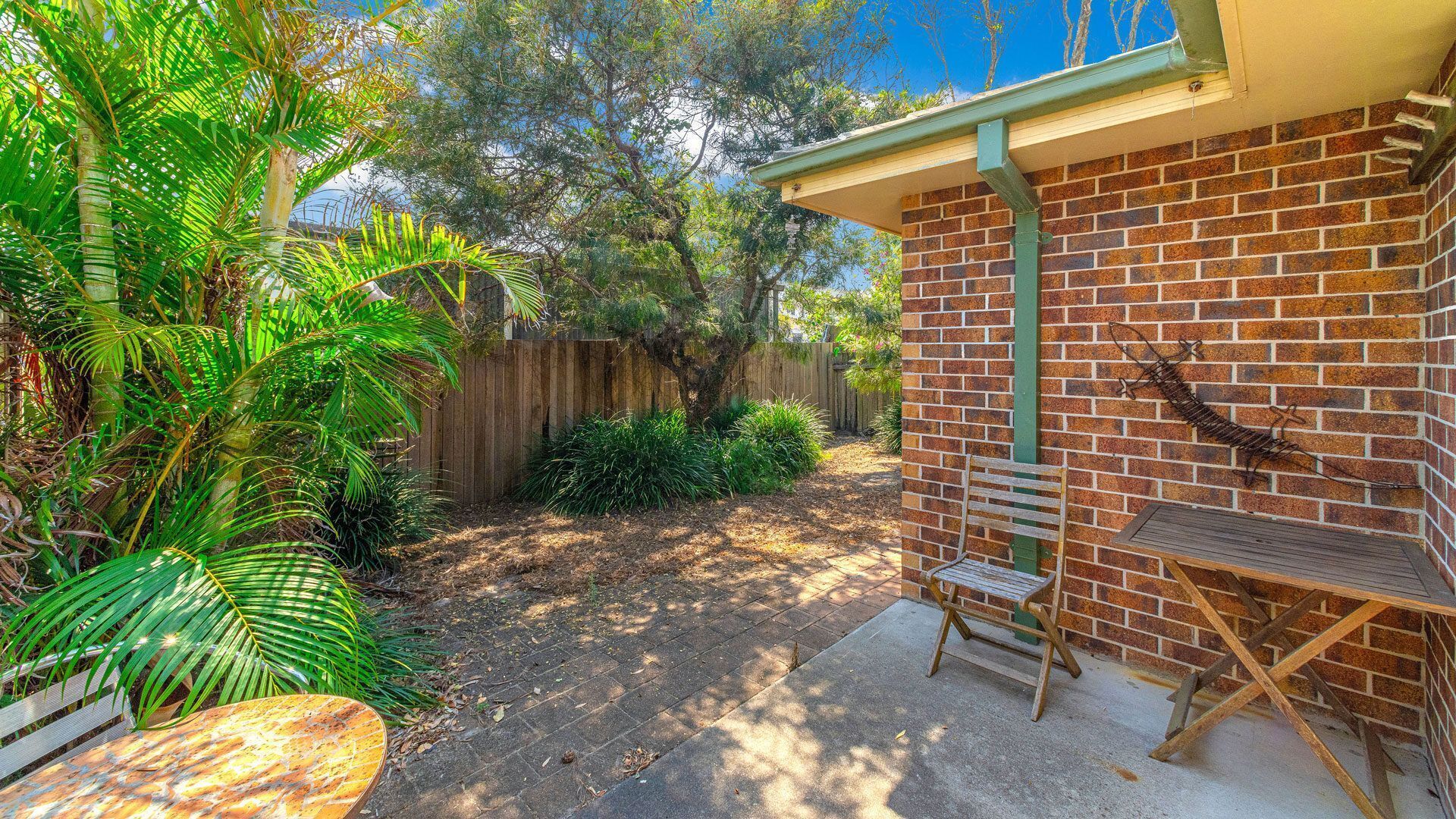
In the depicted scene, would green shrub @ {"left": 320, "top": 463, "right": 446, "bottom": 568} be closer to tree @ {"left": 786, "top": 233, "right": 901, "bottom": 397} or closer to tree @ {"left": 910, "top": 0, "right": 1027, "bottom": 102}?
tree @ {"left": 786, "top": 233, "right": 901, "bottom": 397}

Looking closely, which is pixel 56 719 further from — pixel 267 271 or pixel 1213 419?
pixel 1213 419

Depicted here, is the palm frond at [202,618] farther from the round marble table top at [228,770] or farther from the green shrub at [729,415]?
the green shrub at [729,415]

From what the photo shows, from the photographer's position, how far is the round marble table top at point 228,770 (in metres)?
1.24

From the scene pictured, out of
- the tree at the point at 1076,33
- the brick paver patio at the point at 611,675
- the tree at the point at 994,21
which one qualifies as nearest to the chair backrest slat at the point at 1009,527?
the brick paver patio at the point at 611,675

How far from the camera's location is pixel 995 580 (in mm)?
2760

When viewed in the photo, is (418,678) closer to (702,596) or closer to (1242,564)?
(702,596)

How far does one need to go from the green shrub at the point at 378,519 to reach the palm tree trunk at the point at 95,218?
6.78ft

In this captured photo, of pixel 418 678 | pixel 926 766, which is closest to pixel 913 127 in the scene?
pixel 926 766

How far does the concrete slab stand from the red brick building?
31 cm

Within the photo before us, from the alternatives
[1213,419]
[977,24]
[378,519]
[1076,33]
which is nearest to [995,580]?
[1213,419]

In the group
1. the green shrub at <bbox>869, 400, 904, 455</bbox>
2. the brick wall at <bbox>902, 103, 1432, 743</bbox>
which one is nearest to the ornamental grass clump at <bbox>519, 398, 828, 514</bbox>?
the green shrub at <bbox>869, 400, 904, 455</bbox>

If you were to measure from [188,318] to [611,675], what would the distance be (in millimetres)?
2242

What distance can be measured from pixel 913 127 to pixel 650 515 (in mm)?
4098

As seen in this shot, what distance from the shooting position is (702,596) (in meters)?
4.02
